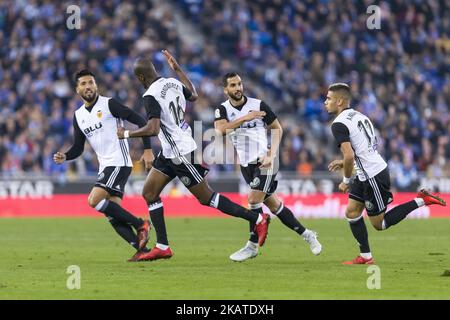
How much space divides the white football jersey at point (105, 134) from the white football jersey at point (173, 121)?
0.68 m

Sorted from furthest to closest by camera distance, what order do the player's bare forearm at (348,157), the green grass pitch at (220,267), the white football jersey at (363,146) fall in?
the white football jersey at (363,146), the player's bare forearm at (348,157), the green grass pitch at (220,267)

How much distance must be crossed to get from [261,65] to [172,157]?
18.2 metres

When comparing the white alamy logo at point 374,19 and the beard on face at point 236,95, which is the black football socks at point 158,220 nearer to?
the beard on face at point 236,95

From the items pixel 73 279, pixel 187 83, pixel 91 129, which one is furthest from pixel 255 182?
pixel 73 279

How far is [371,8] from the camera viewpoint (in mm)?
32281

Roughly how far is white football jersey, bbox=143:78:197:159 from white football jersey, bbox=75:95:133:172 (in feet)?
2.24

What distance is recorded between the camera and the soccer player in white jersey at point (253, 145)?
14.1 meters

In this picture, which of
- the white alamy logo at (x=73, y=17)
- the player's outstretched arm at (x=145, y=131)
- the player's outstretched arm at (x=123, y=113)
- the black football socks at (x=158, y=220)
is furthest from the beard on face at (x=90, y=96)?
the white alamy logo at (x=73, y=17)

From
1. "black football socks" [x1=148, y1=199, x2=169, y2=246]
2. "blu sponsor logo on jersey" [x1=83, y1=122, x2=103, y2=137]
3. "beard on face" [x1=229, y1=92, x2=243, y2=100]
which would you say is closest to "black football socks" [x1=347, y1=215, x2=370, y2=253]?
"beard on face" [x1=229, y1=92, x2=243, y2=100]

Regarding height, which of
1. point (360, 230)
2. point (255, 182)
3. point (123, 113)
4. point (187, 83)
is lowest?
point (360, 230)

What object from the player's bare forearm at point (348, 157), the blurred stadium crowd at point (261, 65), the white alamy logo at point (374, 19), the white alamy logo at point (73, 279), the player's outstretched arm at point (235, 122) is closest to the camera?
the white alamy logo at point (73, 279)

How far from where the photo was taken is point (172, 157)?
550 inches

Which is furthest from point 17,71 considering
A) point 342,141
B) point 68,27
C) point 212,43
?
point 342,141

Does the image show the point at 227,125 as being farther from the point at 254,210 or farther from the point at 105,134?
the point at 105,134
